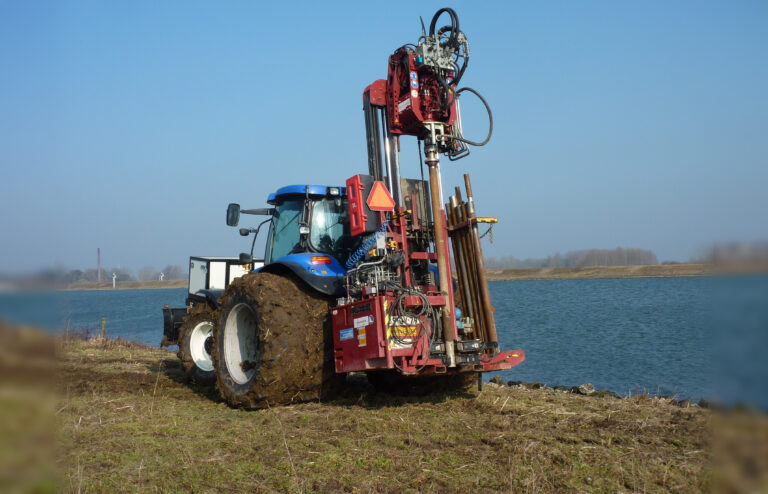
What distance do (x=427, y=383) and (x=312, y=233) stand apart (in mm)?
2280

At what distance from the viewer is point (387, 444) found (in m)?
4.77

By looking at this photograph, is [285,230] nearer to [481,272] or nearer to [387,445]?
[481,272]

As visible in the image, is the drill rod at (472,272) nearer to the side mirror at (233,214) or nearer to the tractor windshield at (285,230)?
the tractor windshield at (285,230)

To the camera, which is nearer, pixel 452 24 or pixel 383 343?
pixel 383 343

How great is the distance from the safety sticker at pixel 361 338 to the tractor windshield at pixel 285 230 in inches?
69.9

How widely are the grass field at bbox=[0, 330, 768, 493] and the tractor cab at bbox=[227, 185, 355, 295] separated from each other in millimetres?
1507

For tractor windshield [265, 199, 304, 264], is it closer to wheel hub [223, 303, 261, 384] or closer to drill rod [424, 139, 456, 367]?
wheel hub [223, 303, 261, 384]

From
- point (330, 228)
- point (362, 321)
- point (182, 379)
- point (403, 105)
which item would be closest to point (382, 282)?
point (362, 321)

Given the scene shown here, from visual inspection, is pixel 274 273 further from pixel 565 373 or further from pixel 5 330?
pixel 565 373

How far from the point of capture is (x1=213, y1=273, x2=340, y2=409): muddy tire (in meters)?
6.19

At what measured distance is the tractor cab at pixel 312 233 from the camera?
6748 mm

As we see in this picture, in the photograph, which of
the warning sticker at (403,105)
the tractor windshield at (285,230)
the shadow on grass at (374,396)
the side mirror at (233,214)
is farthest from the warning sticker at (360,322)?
the side mirror at (233,214)

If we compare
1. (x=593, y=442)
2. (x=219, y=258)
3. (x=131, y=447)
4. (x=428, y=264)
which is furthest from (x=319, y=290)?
(x=219, y=258)

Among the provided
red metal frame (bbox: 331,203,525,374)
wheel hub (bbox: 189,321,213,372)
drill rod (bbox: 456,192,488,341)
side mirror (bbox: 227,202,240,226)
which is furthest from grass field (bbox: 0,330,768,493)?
side mirror (bbox: 227,202,240,226)
